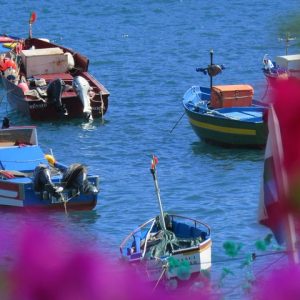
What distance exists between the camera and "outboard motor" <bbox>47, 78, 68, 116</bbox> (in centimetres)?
2688

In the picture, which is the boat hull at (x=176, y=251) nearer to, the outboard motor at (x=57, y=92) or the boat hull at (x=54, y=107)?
the outboard motor at (x=57, y=92)

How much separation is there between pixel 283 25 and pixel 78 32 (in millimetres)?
52312

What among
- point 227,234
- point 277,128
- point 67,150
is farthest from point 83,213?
point 277,128

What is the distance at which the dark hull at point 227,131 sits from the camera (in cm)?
2302

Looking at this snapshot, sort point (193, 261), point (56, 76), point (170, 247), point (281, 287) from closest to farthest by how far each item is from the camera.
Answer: point (281, 287) < point (193, 261) < point (170, 247) < point (56, 76)

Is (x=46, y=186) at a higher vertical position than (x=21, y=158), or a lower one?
higher

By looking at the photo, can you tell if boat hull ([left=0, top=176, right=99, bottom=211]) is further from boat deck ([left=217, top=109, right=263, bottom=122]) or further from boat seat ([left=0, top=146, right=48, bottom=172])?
boat deck ([left=217, top=109, right=263, bottom=122])

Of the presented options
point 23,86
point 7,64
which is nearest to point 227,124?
point 23,86

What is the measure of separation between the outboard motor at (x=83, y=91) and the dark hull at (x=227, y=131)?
354 cm

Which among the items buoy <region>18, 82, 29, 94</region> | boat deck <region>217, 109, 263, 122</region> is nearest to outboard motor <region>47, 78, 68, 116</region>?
buoy <region>18, 82, 29, 94</region>

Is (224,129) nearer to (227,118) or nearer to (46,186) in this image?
(227,118)

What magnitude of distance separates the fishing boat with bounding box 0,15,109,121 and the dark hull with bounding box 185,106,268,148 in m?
3.87

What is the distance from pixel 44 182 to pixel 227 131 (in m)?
6.52

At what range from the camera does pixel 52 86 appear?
2692 centimetres
